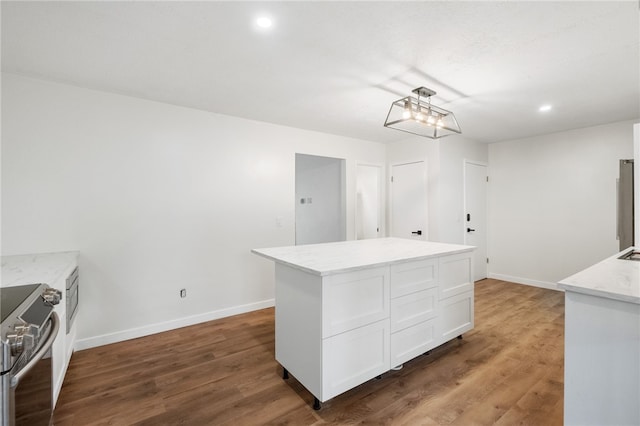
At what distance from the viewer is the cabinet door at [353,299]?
1.77m

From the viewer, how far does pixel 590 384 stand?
1.24 metres

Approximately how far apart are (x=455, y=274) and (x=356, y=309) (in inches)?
49.2

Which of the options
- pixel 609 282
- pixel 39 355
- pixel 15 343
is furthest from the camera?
pixel 609 282

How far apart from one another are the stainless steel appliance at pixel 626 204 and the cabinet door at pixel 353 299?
3.33 meters

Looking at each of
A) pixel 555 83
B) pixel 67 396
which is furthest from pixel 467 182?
pixel 67 396

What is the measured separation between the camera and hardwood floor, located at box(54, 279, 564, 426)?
179 centimetres

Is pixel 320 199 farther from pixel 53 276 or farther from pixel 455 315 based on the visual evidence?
pixel 53 276

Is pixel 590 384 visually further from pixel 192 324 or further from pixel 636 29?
pixel 192 324

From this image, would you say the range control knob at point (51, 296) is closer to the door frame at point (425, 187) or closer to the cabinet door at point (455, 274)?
the cabinet door at point (455, 274)

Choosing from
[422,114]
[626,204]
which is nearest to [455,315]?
[422,114]

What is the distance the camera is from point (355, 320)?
6.20ft

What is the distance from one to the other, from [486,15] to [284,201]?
2.94 metres

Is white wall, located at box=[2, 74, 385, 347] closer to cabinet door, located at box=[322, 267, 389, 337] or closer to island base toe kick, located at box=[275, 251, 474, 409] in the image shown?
island base toe kick, located at box=[275, 251, 474, 409]

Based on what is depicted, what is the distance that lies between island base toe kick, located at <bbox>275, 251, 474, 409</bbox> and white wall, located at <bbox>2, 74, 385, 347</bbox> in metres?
1.55
